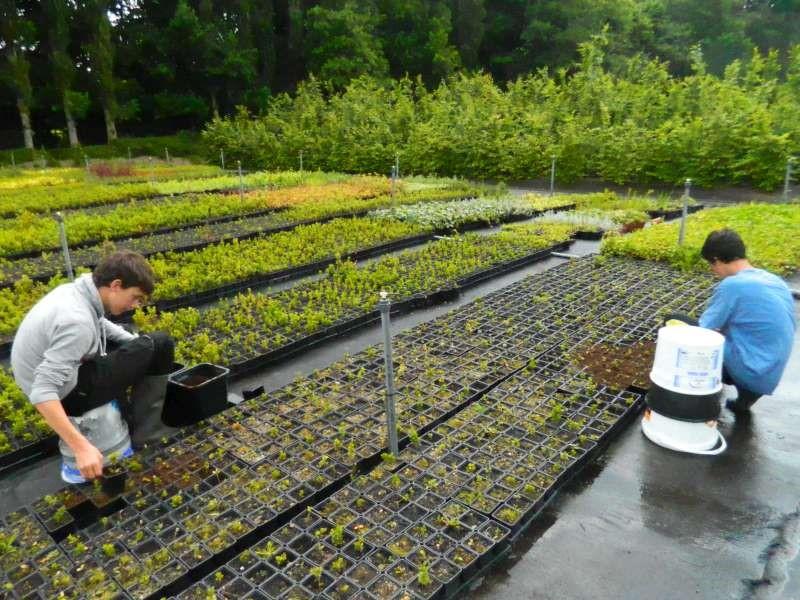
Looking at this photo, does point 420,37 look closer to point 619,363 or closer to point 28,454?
point 619,363

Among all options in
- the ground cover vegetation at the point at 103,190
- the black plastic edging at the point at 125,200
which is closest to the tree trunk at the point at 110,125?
the ground cover vegetation at the point at 103,190

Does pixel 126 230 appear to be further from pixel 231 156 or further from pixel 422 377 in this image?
pixel 231 156

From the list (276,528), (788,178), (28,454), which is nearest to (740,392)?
(276,528)

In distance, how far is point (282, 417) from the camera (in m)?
4.23

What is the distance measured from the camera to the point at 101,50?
97.9 ft

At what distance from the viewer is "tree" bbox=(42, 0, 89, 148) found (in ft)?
93.8

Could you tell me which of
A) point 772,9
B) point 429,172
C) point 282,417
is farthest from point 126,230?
point 772,9

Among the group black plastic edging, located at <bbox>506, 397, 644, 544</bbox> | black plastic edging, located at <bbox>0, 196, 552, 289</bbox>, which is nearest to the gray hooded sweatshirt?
black plastic edging, located at <bbox>506, 397, 644, 544</bbox>

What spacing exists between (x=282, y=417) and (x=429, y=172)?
1663cm

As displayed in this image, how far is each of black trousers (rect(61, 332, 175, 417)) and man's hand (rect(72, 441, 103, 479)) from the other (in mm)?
458

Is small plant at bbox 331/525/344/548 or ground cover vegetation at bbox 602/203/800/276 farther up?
ground cover vegetation at bbox 602/203/800/276

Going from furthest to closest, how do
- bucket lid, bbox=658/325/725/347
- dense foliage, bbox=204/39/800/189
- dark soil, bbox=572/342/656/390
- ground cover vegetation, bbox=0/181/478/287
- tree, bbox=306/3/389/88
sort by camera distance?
tree, bbox=306/3/389/88 → dense foliage, bbox=204/39/800/189 → ground cover vegetation, bbox=0/181/478/287 → dark soil, bbox=572/342/656/390 → bucket lid, bbox=658/325/725/347

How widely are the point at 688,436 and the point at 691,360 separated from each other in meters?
0.60

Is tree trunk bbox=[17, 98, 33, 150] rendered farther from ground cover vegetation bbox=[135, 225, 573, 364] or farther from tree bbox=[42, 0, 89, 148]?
ground cover vegetation bbox=[135, 225, 573, 364]
